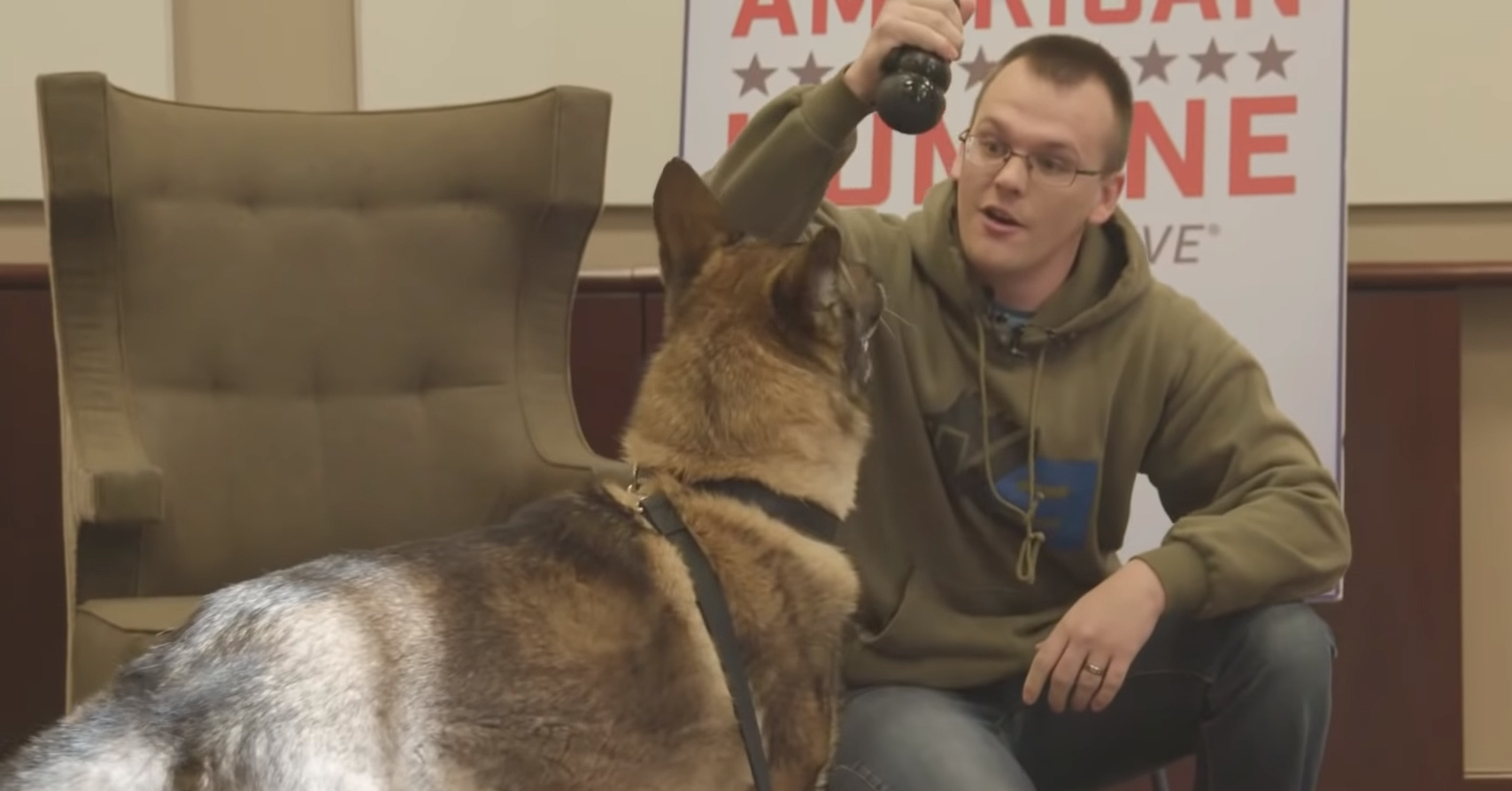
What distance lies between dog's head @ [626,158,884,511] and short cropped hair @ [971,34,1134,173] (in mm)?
397

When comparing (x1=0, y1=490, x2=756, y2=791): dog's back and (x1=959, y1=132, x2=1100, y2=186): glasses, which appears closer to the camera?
(x1=0, y1=490, x2=756, y2=791): dog's back

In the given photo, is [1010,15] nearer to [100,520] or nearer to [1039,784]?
[1039,784]

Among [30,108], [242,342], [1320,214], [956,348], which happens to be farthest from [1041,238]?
[30,108]

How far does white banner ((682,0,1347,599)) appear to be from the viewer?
255cm

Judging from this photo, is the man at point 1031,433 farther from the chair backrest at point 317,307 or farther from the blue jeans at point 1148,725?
the chair backrest at point 317,307

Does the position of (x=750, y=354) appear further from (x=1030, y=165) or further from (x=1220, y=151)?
(x=1220, y=151)

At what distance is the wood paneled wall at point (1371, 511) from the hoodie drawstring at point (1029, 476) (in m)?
1.24

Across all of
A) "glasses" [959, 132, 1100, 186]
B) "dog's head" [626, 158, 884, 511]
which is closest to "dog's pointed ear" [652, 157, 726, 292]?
"dog's head" [626, 158, 884, 511]

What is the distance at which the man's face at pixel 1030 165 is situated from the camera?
5.98ft

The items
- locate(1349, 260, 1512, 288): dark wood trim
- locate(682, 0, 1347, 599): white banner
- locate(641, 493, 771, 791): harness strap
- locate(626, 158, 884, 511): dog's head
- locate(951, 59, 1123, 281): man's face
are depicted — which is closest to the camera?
locate(641, 493, 771, 791): harness strap

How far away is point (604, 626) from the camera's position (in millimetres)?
1427

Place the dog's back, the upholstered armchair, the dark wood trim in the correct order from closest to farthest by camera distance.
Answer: the dog's back, the upholstered armchair, the dark wood trim

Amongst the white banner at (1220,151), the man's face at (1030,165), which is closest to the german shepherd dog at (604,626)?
the man's face at (1030,165)

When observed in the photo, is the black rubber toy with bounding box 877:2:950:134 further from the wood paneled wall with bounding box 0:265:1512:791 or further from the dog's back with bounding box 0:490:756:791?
the wood paneled wall with bounding box 0:265:1512:791
